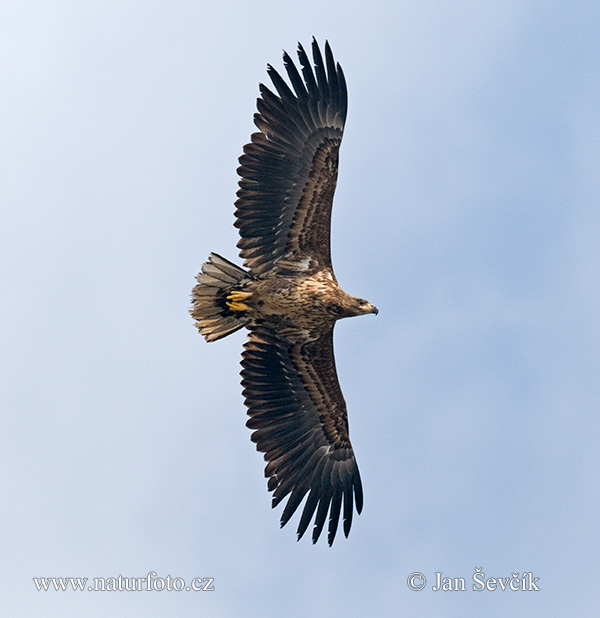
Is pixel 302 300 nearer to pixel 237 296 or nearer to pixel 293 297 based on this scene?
pixel 293 297

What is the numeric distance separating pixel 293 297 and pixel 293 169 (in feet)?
5.82

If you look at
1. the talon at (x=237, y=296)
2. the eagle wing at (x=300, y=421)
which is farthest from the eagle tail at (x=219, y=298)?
the eagle wing at (x=300, y=421)

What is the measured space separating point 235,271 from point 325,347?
70.9 inches

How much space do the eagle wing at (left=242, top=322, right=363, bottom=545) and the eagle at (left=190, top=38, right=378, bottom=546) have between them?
1 cm

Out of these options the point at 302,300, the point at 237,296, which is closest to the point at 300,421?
the point at 302,300

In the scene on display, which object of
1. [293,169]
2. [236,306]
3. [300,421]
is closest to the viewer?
[293,169]

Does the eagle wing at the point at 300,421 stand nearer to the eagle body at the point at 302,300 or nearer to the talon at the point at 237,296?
the eagle body at the point at 302,300

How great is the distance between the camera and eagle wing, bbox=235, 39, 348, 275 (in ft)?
62.0

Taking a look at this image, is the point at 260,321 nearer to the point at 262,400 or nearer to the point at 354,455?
the point at 262,400

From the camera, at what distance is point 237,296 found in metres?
19.3

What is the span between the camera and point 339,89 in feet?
63.0

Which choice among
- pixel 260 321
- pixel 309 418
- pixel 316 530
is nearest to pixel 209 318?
pixel 260 321

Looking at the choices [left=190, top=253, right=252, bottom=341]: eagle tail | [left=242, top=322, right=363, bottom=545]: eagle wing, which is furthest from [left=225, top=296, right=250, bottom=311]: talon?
[left=242, top=322, right=363, bottom=545]: eagle wing

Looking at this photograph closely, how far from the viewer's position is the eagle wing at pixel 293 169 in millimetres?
18891
